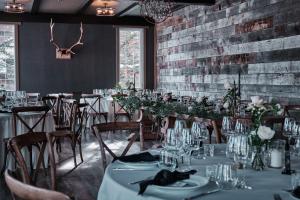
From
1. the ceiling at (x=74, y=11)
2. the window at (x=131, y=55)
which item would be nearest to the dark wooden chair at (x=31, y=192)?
the ceiling at (x=74, y=11)

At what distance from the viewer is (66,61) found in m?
11.5

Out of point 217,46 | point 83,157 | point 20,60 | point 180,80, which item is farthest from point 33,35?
point 83,157

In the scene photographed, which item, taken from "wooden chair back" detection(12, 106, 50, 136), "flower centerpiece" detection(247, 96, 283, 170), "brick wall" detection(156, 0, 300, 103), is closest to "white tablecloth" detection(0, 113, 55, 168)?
"wooden chair back" detection(12, 106, 50, 136)

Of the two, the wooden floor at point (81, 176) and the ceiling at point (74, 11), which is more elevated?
the ceiling at point (74, 11)

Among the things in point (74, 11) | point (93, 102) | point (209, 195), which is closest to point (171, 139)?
point (209, 195)

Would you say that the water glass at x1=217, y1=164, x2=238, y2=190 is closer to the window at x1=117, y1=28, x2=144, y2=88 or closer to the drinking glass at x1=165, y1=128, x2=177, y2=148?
the drinking glass at x1=165, y1=128, x2=177, y2=148

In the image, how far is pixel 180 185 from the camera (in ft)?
6.09

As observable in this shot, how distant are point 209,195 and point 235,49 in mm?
6551

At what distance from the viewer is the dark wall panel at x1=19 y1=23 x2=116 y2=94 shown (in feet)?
36.8

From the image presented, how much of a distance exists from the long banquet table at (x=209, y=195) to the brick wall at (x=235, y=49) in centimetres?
443

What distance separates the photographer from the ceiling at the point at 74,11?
32.9 feet

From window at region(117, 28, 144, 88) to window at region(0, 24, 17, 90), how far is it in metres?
2.95

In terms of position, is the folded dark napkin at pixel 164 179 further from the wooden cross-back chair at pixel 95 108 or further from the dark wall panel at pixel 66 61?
the dark wall panel at pixel 66 61

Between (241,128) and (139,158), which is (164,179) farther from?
(241,128)
